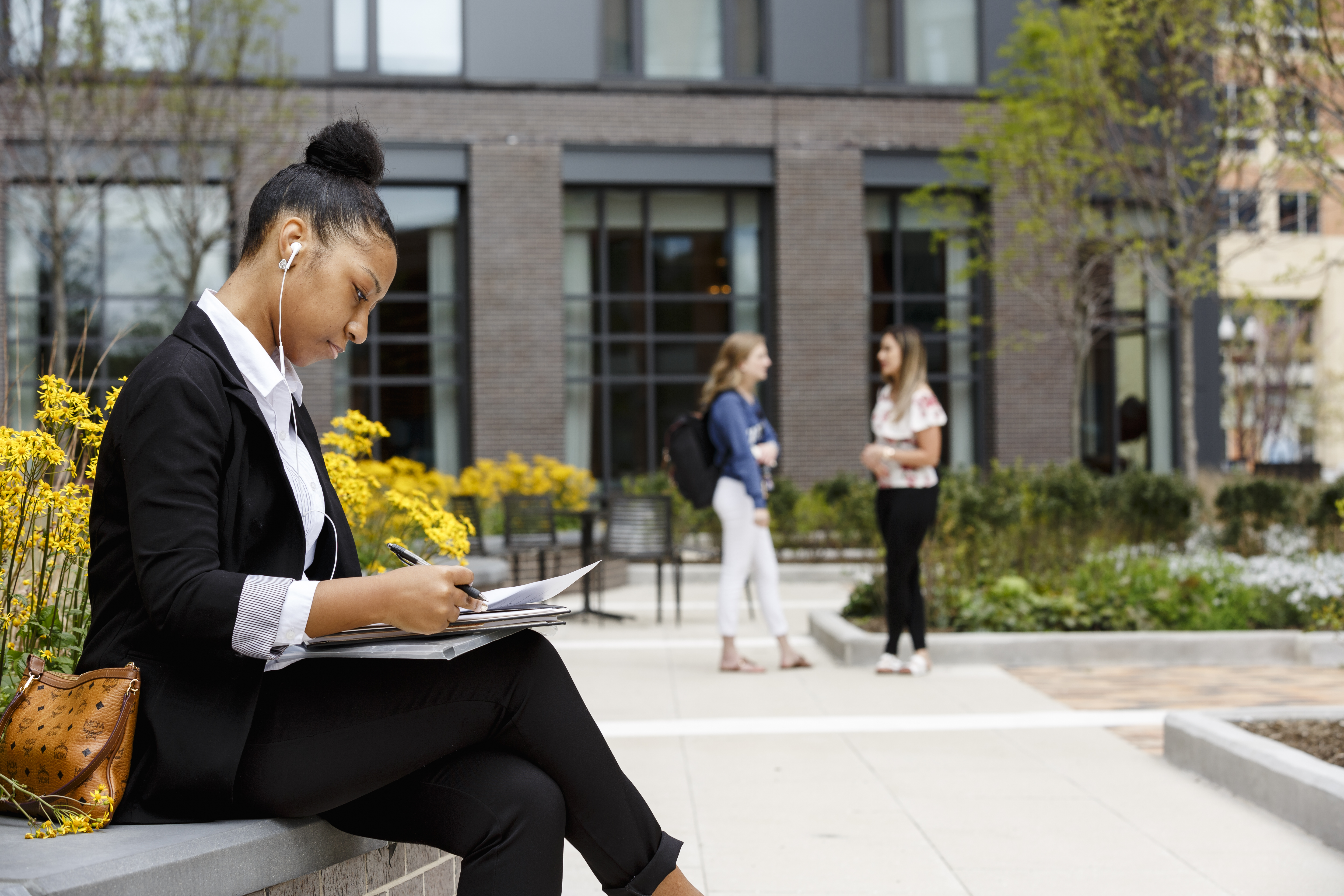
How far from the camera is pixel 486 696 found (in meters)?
2.26

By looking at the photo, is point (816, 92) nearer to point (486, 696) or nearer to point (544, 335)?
point (544, 335)

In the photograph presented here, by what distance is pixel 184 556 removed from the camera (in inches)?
81.0

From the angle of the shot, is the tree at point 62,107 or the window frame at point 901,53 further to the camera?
the window frame at point 901,53

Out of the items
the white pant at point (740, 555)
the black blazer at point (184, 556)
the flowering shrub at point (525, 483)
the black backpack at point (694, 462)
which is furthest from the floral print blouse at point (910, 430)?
the flowering shrub at point (525, 483)

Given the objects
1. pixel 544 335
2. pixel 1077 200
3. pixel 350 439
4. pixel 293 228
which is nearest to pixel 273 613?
pixel 293 228

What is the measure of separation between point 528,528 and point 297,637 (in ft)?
30.0

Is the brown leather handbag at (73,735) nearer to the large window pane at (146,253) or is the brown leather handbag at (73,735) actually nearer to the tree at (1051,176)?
the tree at (1051,176)

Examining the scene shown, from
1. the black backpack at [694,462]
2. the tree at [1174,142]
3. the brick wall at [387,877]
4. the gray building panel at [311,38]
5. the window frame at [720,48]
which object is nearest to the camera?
the brick wall at [387,877]

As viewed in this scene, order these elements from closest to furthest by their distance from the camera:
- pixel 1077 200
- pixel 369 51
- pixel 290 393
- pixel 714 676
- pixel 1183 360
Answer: pixel 290 393, pixel 714 676, pixel 1183 360, pixel 1077 200, pixel 369 51

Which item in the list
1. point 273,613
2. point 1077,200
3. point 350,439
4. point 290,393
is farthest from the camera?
point 1077,200

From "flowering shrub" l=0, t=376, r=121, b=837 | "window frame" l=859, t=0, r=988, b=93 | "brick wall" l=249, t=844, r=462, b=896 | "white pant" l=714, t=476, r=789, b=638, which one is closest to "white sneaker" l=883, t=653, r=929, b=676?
"white pant" l=714, t=476, r=789, b=638

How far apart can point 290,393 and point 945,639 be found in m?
5.99

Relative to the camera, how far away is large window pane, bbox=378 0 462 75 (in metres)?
20.4

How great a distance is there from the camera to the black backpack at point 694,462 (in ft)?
25.0
